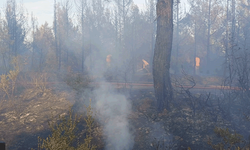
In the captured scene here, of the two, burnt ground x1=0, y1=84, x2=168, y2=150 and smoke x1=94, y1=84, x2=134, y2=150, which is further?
burnt ground x1=0, y1=84, x2=168, y2=150

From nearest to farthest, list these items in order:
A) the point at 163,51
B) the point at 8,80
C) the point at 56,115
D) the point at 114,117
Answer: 1. the point at 114,117
2. the point at 56,115
3. the point at 163,51
4. the point at 8,80

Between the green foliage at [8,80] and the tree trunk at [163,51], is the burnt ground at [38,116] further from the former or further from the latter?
the tree trunk at [163,51]

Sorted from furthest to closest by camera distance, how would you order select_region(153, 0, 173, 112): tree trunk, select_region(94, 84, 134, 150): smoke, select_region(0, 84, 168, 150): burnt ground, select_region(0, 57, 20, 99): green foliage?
select_region(0, 57, 20, 99): green foliage → select_region(153, 0, 173, 112): tree trunk → select_region(0, 84, 168, 150): burnt ground → select_region(94, 84, 134, 150): smoke

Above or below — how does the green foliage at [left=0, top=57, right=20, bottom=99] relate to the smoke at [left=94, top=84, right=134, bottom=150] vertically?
above

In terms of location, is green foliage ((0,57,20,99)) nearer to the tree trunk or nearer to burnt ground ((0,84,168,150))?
burnt ground ((0,84,168,150))

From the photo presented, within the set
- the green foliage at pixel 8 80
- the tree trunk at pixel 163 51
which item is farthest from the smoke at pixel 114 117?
the green foliage at pixel 8 80

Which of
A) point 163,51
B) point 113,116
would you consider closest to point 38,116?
point 113,116

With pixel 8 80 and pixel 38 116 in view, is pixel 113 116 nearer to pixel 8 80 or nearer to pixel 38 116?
pixel 38 116

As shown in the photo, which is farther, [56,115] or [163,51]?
[163,51]

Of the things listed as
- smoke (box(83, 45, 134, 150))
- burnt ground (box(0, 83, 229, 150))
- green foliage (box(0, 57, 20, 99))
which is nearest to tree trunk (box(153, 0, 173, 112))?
burnt ground (box(0, 83, 229, 150))

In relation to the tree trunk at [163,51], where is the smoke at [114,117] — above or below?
below

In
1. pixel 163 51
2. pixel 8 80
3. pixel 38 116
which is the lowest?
pixel 38 116

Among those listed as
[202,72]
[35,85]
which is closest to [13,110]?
[35,85]

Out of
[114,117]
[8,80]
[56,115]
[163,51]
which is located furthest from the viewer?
[8,80]
